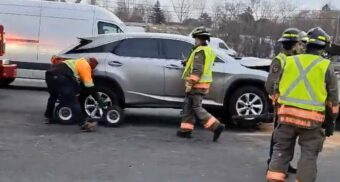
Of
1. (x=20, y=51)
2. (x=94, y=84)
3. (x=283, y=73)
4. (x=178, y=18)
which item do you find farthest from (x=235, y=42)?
(x=283, y=73)

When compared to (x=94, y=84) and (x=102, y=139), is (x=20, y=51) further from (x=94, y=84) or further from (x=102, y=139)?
(x=102, y=139)

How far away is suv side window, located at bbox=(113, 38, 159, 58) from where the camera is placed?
32.8 feet

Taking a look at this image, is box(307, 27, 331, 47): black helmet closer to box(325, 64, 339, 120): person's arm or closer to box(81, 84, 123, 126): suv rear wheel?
box(325, 64, 339, 120): person's arm

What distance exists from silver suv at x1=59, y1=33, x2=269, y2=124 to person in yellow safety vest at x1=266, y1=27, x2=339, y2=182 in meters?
4.16

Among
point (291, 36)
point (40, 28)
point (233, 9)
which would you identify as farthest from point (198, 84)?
point (233, 9)

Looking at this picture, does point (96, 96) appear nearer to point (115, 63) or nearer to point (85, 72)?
point (85, 72)

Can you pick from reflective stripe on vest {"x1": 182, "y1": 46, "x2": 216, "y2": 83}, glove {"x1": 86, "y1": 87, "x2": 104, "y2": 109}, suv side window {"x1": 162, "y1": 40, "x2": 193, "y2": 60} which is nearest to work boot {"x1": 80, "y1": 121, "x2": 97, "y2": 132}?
Answer: glove {"x1": 86, "y1": 87, "x2": 104, "y2": 109}

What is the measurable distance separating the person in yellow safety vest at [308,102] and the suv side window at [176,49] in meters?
4.41

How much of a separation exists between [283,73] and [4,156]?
3.66m

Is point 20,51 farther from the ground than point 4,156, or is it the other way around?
point 20,51

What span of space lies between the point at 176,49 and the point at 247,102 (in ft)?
4.89

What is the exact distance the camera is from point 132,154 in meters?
7.67

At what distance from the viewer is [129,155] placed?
24.9 feet

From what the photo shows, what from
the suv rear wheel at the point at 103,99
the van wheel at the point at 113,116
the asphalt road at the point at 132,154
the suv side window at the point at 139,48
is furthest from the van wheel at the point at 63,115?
the suv side window at the point at 139,48
